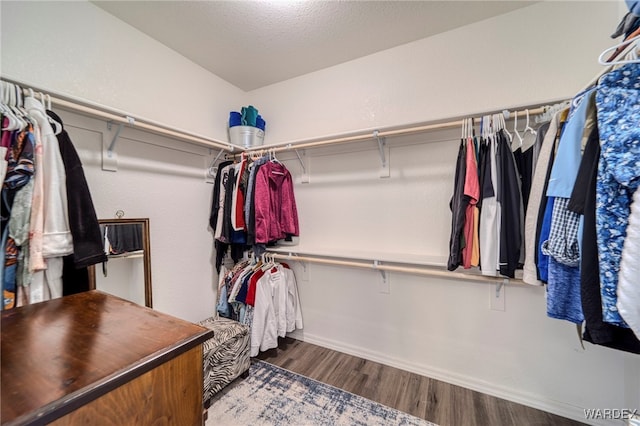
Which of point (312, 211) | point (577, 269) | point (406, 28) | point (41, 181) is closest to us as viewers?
point (577, 269)

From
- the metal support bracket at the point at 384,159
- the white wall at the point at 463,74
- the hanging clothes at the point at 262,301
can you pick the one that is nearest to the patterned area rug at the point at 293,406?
the hanging clothes at the point at 262,301

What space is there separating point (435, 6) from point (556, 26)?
0.74 metres

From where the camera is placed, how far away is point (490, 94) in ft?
5.71

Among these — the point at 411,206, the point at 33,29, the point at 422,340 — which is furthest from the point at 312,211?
the point at 33,29

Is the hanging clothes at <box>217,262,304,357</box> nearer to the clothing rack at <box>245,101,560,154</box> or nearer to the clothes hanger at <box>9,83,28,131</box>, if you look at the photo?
the clothing rack at <box>245,101,560,154</box>

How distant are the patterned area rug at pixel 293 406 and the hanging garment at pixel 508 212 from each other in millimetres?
1066

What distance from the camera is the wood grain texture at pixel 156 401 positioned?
1.65 ft

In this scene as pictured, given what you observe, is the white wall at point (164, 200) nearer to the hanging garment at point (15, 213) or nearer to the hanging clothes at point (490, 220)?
the hanging garment at point (15, 213)

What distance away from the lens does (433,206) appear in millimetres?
1893

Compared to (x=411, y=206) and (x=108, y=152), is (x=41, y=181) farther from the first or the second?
(x=411, y=206)

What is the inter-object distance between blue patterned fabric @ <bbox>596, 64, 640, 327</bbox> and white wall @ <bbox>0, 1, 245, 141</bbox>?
222 cm

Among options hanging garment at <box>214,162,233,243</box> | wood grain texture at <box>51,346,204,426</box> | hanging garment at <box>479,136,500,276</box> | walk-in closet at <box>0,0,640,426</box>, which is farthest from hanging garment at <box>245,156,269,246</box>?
hanging garment at <box>479,136,500,276</box>

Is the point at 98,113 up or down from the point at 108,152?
up

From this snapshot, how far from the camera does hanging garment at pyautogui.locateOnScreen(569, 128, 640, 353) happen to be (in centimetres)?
80
